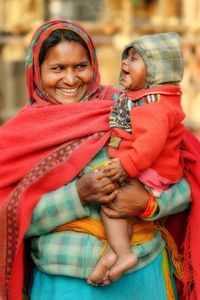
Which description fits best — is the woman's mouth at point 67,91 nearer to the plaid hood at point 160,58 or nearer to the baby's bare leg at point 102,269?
the plaid hood at point 160,58

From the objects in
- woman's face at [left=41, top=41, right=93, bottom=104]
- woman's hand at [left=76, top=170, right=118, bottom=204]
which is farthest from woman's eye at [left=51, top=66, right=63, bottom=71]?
woman's hand at [left=76, top=170, right=118, bottom=204]

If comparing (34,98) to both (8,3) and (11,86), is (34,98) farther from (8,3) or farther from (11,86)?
(8,3)

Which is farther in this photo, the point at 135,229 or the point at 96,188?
the point at 135,229

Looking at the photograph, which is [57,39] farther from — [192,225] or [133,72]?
[192,225]

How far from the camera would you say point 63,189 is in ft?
7.48

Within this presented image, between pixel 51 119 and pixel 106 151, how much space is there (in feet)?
0.86

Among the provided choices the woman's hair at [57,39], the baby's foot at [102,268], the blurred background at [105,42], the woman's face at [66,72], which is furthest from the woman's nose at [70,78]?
the blurred background at [105,42]

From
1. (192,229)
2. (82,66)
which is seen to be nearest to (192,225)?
(192,229)

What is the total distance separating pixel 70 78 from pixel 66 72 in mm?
41

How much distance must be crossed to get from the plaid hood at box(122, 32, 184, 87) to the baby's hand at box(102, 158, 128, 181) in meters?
0.32

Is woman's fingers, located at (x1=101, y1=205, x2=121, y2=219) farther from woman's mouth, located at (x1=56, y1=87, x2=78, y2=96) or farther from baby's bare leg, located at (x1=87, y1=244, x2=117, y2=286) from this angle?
woman's mouth, located at (x1=56, y1=87, x2=78, y2=96)

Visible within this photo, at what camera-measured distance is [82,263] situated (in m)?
2.26

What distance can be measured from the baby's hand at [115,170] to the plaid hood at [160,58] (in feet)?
1.05

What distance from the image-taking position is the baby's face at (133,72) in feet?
7.40
